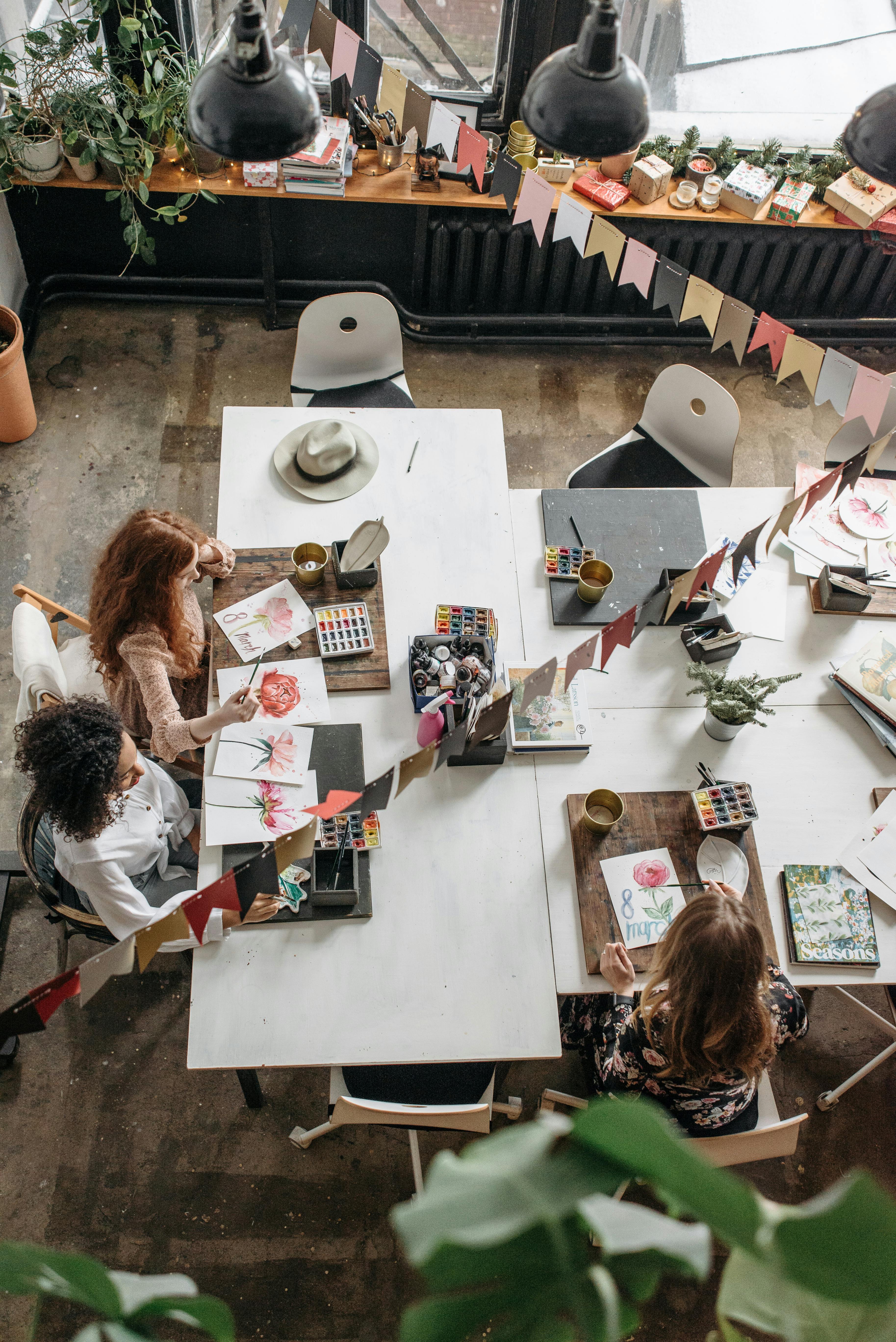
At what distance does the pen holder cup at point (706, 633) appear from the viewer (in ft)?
8.61

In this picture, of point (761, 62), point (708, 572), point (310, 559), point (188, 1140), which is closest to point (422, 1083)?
point (188, 1140)

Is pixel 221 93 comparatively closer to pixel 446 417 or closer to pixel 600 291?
pixel 446 417

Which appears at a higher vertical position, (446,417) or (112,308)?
(446,417)

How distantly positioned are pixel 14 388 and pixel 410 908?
109 inches

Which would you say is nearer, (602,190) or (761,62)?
(602,190)

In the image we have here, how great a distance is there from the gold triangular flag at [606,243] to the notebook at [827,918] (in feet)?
6.07

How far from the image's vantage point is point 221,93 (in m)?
1.88

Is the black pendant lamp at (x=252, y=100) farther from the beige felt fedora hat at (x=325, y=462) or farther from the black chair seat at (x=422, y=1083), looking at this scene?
the black chair seat at (x=422, y=1083)

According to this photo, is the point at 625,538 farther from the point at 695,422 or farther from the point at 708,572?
the point at 695,422

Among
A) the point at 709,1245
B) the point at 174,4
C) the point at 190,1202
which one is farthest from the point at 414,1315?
the point at 174,4

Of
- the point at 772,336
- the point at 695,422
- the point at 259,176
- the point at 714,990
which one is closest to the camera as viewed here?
the point at 714,990

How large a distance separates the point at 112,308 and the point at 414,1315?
4.74 meters

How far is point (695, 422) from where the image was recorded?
3.27 metres

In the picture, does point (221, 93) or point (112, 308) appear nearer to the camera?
point (221, 93)
